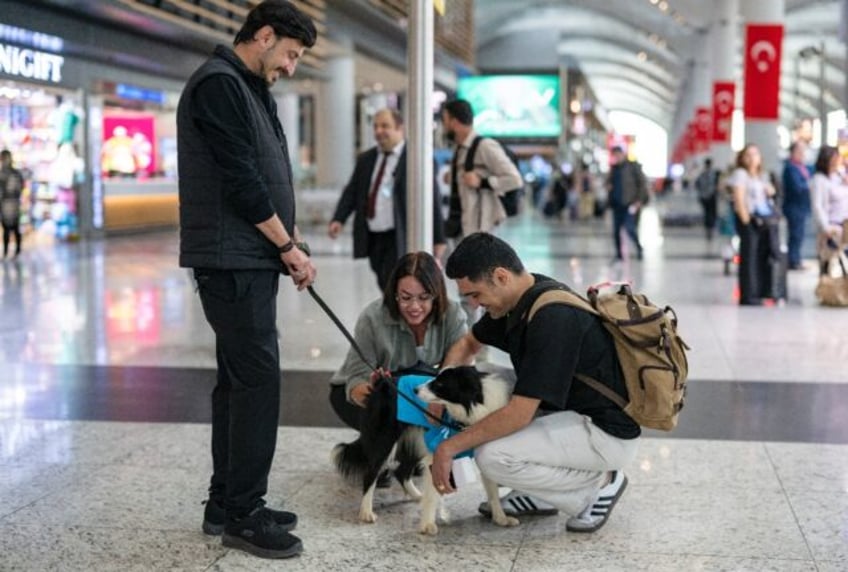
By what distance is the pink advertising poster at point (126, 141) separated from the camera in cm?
2550

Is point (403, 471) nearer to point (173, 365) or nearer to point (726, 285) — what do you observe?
point (173, 365)

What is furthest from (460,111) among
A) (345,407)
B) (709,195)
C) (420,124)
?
(709,195)

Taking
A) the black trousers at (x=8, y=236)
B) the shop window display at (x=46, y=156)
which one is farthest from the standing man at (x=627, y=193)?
the shop window display at (x=46, y=156)

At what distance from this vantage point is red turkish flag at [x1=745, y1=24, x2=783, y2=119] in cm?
2089

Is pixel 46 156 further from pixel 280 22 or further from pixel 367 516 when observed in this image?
pixel 280 22

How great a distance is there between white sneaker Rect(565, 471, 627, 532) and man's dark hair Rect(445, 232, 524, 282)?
97 cm

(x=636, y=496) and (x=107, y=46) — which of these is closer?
(x=636, y=496)

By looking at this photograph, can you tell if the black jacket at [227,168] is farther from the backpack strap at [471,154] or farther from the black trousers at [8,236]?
the black trousers at [8,236]

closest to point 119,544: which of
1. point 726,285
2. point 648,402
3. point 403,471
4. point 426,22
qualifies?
point 403,471

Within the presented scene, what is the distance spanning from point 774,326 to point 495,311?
664 centimetres

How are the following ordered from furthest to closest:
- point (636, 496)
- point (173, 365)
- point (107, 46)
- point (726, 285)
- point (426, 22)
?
point (107, 46) → point (726, 285) → point (173, 365) → point (426, 22) → point (636, 496)

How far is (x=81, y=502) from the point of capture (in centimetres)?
477

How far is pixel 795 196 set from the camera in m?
15.7

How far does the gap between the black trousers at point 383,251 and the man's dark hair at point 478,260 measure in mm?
3837
